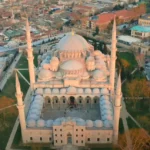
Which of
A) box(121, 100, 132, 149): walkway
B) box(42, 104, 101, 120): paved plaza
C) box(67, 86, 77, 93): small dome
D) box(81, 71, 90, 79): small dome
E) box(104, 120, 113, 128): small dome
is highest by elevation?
box(81, 71, 90, 79): small dome

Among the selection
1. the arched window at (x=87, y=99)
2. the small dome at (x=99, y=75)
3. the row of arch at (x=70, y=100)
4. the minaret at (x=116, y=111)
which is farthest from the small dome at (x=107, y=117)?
the small dome at (x=99, y=75)

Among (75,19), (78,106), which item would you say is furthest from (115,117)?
(75,19)

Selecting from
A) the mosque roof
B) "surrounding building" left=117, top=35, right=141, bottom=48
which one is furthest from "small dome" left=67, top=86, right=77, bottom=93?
"surrounding building" left=117, top=35, right=141, bottom=48

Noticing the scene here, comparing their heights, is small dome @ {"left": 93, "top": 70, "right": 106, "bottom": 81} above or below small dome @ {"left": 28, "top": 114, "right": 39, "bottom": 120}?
above

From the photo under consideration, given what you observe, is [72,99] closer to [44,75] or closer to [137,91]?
[44,75]

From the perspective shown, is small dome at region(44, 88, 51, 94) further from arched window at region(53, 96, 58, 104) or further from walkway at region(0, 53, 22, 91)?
walkway at region(0, 53, 22, 91)

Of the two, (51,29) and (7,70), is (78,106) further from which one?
(51,29)

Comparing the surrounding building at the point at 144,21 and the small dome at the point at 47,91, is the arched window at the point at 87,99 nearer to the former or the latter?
the small dome at the point at 47,91
